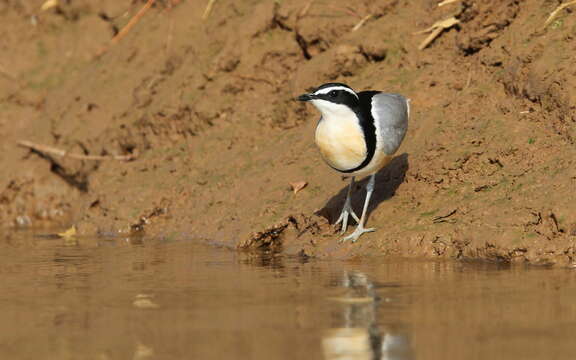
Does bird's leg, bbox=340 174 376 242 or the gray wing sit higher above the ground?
the gray wing

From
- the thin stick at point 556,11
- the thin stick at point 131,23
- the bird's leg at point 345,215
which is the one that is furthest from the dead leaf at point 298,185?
the thin stick at point 131,23

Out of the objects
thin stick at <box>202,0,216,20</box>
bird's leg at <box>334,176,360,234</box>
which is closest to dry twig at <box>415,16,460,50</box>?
bird's leg at <box>334,176,360,234</box>

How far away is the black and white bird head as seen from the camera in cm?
808

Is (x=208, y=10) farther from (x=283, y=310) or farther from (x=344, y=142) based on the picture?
(x=283, y=310)

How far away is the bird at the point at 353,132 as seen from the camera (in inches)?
318

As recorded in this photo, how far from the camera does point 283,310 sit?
5.74 metres

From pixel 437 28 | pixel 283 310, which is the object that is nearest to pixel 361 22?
pixel 437 28

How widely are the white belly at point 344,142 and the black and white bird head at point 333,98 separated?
0.30 feet

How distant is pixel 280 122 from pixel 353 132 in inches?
116

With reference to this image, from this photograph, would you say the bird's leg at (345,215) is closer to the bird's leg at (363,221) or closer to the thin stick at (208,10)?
the bird's leg at (363,221)

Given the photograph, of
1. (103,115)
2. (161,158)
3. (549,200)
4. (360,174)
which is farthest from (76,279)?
(103,115)

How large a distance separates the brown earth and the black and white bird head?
1.10m

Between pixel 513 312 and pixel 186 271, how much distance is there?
2.84 metres

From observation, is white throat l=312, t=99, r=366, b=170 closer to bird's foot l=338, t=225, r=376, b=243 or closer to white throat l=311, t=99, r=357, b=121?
white throat l=311, t=99, r=357, b=121
